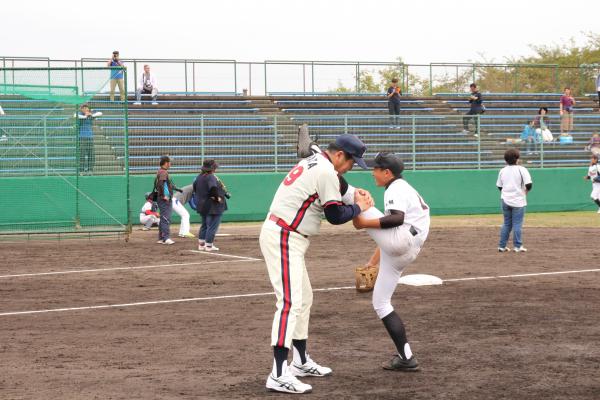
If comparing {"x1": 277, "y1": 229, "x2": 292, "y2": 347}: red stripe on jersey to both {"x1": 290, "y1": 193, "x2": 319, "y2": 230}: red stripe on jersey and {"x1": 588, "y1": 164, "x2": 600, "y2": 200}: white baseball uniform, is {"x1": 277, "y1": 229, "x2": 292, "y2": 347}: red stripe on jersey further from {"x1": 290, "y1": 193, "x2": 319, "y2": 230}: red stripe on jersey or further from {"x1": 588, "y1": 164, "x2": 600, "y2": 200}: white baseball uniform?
{"x1": 588, "y1": 164, "x2": 600, "y2": 200}: white baseball uniform

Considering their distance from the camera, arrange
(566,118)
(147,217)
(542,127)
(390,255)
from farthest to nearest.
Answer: (566,118), (542,127), (147,217), (390,255)

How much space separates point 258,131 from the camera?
30.5 m

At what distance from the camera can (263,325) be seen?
34.2ft

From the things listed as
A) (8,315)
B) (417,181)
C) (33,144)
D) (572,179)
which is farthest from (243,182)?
(8,315)

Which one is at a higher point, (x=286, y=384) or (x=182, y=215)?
(x=286, y=384)

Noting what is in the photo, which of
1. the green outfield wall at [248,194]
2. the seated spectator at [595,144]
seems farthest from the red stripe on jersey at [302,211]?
the seated spectator at [595,144]

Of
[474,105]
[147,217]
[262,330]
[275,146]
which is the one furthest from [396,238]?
[474,105]

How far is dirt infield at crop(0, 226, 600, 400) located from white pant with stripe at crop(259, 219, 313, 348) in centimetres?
52

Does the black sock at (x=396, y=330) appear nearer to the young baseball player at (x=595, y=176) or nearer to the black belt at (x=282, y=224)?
the black belt at (x=282, y=224)

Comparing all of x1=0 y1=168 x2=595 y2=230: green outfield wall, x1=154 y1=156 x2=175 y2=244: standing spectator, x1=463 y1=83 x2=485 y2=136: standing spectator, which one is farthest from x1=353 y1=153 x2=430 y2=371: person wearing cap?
x1=463 y1=83 x2=485 y2=136: standing spectator

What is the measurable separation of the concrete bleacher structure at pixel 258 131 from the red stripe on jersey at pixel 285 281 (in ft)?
50.8

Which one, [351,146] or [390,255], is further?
[390,255]

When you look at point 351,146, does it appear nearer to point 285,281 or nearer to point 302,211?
point 302,211

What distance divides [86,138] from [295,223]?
610 inches
